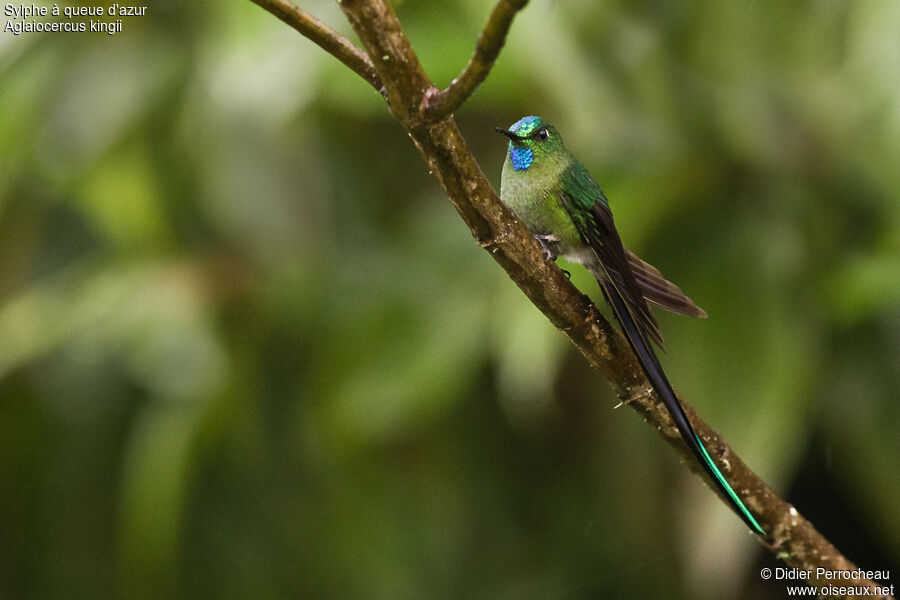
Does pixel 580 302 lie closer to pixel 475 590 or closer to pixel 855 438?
pixel 855 438

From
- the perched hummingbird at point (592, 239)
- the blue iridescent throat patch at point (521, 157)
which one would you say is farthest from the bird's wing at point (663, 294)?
the blue iridescent throat patch at point (521, 157)

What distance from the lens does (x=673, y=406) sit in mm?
669

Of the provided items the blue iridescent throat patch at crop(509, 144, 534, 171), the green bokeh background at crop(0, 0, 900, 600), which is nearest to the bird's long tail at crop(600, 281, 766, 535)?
the blue iridescent throat patch at crop(509, 144, 534, 171)

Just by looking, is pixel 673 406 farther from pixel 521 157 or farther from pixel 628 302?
pixel 521 157

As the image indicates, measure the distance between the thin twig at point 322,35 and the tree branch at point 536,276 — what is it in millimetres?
24

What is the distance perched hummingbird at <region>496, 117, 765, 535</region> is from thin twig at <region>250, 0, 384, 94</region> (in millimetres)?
172

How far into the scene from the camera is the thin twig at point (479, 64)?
1.51 feet

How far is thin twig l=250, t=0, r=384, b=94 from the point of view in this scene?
55 centimetres

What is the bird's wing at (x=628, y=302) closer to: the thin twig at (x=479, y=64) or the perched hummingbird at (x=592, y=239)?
the perched hummingbird at (x=592, y=239)

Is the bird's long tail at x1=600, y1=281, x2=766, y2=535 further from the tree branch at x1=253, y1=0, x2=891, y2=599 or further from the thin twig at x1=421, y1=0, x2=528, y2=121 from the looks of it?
the thin twig at x1=421, y1=0, x2=528, y2=121

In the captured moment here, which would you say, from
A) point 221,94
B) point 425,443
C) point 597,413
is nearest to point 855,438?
point 597,413

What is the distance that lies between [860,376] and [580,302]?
1204 mm

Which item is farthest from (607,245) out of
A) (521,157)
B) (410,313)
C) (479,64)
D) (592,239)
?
(410,313)

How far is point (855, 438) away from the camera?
5.55 feet
